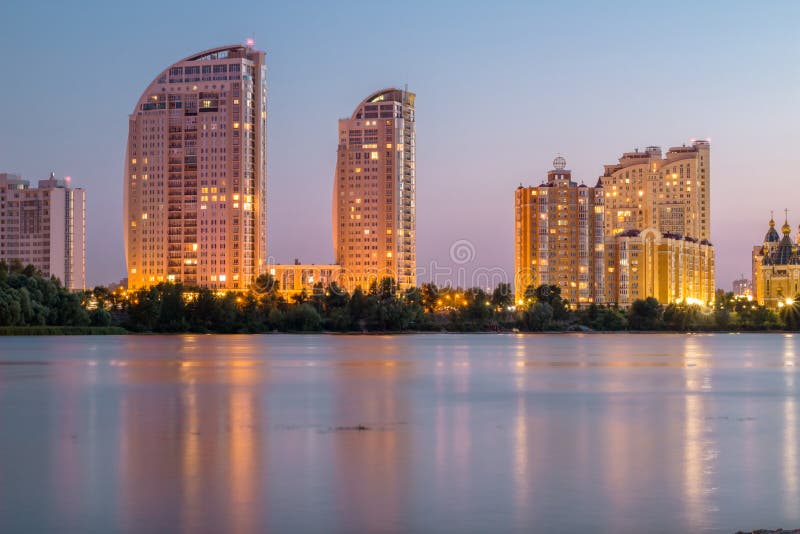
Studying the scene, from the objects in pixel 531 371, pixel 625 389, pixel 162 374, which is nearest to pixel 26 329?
pixel 162 374

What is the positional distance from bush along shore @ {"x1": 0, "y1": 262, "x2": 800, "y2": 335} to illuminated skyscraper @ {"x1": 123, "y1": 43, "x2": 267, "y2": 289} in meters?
12.5

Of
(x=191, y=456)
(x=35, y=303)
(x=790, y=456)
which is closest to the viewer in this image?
(x=191, y=456)

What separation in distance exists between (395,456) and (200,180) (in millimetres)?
170847

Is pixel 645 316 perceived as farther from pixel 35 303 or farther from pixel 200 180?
pixel 35 303

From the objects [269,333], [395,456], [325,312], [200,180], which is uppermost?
[200,180]

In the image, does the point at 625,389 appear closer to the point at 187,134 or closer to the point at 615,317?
the point at 615,317

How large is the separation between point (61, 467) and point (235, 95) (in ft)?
565

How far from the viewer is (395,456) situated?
24047mm

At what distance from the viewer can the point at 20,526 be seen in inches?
640

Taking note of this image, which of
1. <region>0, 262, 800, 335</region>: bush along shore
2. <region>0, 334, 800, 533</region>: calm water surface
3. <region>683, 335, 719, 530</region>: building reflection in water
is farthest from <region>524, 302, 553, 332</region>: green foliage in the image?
<region>683, 335, 719, 530</region>: building reflection in water

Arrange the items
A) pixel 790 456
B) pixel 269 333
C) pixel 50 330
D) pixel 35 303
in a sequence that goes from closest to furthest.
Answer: pixel 790 456
pixel 35 303
pixel 50 330
pixel 269 333

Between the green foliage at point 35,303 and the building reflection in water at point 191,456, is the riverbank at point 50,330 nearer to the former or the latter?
the green foliage at point 35,303

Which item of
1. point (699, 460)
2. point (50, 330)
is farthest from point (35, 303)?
point (699, 460)

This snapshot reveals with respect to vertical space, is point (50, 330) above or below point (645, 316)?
below
